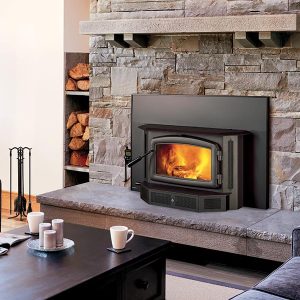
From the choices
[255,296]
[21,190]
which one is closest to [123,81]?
[21,190]

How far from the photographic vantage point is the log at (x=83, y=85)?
19.0 feet

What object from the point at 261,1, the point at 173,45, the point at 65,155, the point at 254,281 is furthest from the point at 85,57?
the point at 254,281

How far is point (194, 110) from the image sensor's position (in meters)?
4.96

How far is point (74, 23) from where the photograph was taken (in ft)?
19.3

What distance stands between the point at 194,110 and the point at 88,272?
221 cm

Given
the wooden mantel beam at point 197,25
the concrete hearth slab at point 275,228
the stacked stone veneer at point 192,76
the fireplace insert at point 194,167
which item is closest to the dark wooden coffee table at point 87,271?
the concrete hearth slab at point 275,228

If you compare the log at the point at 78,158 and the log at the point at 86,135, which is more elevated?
the log at the point at 86,135

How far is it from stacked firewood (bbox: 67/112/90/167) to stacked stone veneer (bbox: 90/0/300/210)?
0.28 meters

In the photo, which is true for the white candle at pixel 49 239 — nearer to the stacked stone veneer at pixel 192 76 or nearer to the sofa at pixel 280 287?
the sofa at pixel 280 287

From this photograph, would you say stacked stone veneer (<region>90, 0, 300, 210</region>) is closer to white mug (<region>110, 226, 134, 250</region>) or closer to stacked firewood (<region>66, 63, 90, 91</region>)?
stacked firewood (<region>66, 63, 90, 91</region>)

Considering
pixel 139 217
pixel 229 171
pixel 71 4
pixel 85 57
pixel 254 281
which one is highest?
pixel 71 4

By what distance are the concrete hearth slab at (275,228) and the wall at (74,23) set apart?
7.69ft

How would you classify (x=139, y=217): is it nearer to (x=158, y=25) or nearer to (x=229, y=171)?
(x=229, y=171)

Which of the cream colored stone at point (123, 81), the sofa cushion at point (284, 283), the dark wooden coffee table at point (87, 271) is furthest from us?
the cream colored stone at point (123, 81)
